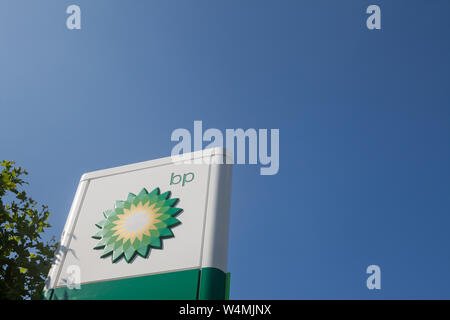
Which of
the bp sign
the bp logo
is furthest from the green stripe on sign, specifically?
the bp logo

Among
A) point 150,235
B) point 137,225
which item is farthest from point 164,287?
point 137,225

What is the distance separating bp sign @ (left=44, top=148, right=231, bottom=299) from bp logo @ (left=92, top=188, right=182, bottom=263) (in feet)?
0.05

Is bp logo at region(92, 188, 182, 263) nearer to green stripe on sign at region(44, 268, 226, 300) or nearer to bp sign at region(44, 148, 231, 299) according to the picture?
bp sign at region(44, 148, 231, 299)

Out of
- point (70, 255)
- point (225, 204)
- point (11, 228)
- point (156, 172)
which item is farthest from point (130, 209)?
point (11, 228)

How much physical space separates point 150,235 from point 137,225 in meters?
0.36

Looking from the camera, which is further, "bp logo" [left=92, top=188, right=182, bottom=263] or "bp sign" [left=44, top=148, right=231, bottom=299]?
"bp logo" [left=92, top=188, right=182, bottom=263]

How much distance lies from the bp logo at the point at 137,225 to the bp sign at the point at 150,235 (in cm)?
1

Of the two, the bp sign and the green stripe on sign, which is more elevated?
the bp sign

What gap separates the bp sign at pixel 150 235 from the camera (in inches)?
202

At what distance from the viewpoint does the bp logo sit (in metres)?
5.63

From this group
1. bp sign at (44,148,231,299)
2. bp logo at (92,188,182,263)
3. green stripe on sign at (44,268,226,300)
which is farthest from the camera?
bp logo at (92,188,182,263)

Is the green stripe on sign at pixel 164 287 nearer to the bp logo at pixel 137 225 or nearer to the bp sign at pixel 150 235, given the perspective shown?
the bp sign at pixel 150 235
